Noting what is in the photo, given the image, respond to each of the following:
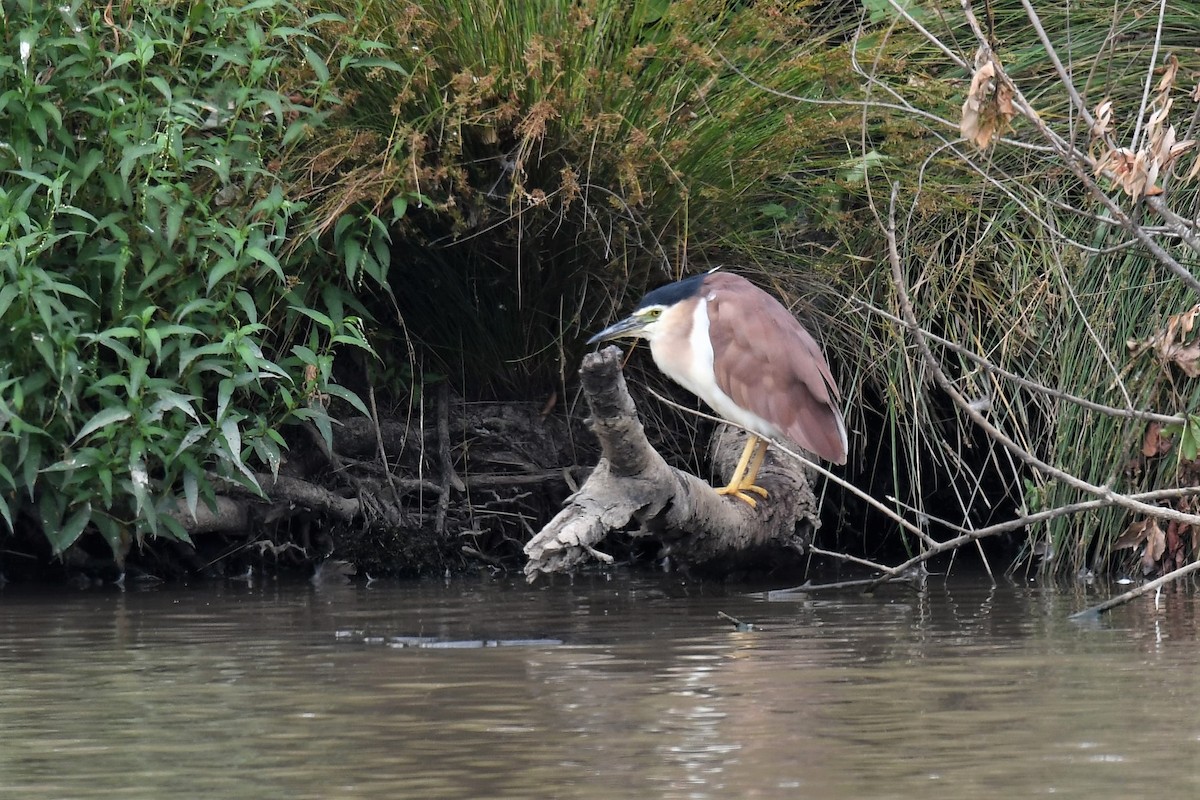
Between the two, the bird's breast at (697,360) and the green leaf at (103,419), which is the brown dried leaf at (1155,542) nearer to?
the bird's breast at (697,360)

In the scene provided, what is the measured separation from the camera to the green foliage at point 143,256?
4.84 m

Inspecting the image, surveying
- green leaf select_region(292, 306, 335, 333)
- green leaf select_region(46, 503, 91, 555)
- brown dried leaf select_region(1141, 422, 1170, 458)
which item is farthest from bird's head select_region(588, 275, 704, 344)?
green leaf select_region(46, 503, 91, 555)

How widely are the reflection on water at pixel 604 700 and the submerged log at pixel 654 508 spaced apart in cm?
22

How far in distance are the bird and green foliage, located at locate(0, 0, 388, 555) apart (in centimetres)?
98

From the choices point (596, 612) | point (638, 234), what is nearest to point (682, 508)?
point (596, 612)

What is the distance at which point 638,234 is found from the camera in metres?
5.43

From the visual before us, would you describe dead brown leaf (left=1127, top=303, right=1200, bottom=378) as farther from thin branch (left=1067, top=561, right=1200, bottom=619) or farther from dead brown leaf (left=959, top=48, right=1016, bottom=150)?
dead brown leaf (left=959, top=48, right=1016, bottom=150)

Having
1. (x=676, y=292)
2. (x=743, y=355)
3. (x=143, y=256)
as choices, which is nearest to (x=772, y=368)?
(x=743, y=355)

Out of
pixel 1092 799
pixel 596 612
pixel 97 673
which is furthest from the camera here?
pixel 596 612

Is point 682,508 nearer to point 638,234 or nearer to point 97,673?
point 638,234

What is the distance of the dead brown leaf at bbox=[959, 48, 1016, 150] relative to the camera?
11.4 ft

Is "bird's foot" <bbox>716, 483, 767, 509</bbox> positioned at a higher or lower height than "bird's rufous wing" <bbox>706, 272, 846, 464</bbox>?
lower

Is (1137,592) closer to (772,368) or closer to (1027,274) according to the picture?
(772,368)

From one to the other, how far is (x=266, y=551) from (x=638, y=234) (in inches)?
70.3
